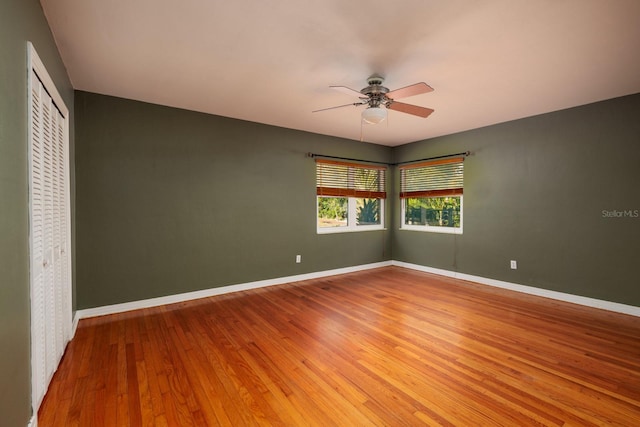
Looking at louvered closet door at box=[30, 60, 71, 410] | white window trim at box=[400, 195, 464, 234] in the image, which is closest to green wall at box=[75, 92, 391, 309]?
louvered closet door at box=[30, 60, 71, 410]

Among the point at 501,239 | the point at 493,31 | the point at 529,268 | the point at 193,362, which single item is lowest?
the point at 193,362

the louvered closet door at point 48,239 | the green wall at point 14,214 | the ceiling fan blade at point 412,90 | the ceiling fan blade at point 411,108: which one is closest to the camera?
the green wall at point 14,214

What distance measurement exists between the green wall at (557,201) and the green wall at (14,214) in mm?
5121

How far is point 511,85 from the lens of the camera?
3.09 meters

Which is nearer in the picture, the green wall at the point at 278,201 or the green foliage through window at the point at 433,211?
the green wall at the point at 278,201

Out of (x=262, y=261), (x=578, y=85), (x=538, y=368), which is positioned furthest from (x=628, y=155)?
(x=262, y=261)

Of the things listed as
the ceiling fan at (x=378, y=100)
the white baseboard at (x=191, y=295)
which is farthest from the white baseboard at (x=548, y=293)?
the ceiling fan at (x=378, y=100)

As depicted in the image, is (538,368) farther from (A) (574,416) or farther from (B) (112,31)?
(B) (112,31)

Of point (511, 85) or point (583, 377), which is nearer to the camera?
point (583, 377)

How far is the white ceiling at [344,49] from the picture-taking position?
1926 mm

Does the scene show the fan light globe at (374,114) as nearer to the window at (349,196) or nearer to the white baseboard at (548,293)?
the window at (349,196)

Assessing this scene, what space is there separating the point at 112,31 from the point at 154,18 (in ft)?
1.36

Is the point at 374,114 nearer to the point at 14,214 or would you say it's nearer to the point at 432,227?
the point at 14,214

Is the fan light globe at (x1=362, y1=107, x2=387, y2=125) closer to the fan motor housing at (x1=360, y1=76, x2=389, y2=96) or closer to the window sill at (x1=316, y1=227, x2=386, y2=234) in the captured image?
the fan motor housing at (x1=360, y1=76, x2=389, y2=96)
